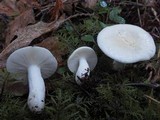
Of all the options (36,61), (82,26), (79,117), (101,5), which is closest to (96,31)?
(82,26)

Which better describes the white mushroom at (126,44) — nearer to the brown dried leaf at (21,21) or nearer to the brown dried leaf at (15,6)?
the brown dried leaf at (21,21)

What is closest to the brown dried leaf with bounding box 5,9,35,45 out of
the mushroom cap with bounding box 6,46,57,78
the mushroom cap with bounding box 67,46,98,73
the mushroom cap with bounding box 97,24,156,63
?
the mushroom cap with bounding box 6,46,57,78

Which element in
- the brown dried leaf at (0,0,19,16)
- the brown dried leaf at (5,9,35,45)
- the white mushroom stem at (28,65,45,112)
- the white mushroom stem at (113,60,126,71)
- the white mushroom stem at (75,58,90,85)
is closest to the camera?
the white mushroom stem at (28,65,45,112)

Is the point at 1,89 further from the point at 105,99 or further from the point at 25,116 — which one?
the point at 105,99

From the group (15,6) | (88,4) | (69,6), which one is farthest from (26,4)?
(88,4)

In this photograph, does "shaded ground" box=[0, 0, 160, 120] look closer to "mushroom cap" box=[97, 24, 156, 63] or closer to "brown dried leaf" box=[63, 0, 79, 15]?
"brown dried leaf" box=[63, 0, 79, 15]
